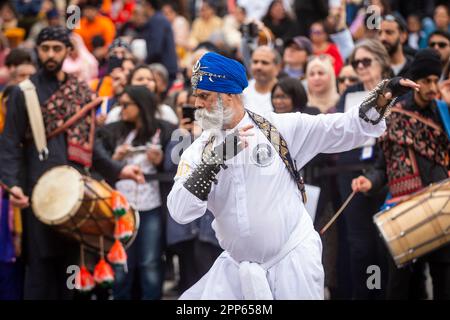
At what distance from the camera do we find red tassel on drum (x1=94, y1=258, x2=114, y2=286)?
29.3ft

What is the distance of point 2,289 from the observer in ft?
31.6

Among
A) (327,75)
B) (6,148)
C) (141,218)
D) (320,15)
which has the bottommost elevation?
(141,218)

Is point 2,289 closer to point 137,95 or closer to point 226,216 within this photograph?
point 137,95

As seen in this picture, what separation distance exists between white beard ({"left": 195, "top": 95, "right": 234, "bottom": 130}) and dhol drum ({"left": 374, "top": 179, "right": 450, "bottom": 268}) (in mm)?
1987

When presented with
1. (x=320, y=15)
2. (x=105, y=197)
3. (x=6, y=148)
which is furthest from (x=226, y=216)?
(x=320, y=15)

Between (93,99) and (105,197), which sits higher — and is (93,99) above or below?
above

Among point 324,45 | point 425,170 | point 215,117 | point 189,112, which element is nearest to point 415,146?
point 425,170

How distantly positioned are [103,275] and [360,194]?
2.40 m

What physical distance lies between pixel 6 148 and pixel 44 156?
334 mm

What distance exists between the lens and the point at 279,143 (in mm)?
6281

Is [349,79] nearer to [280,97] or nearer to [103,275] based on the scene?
[280,97]

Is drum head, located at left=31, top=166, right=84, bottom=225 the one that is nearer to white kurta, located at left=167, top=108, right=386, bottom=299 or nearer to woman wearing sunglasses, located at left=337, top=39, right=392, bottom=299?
woman wearing sunglasses, located at left=337, top=39, right=392, bottom=299

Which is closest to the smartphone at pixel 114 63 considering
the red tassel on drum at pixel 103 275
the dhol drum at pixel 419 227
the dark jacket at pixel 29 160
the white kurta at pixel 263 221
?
the dark jacket at pixel 29 160

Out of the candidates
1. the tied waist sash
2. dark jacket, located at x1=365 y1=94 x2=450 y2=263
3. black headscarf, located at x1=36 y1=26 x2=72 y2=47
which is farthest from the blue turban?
black headscarf, located at x1=36 y1=26 x2=72 y2=47
